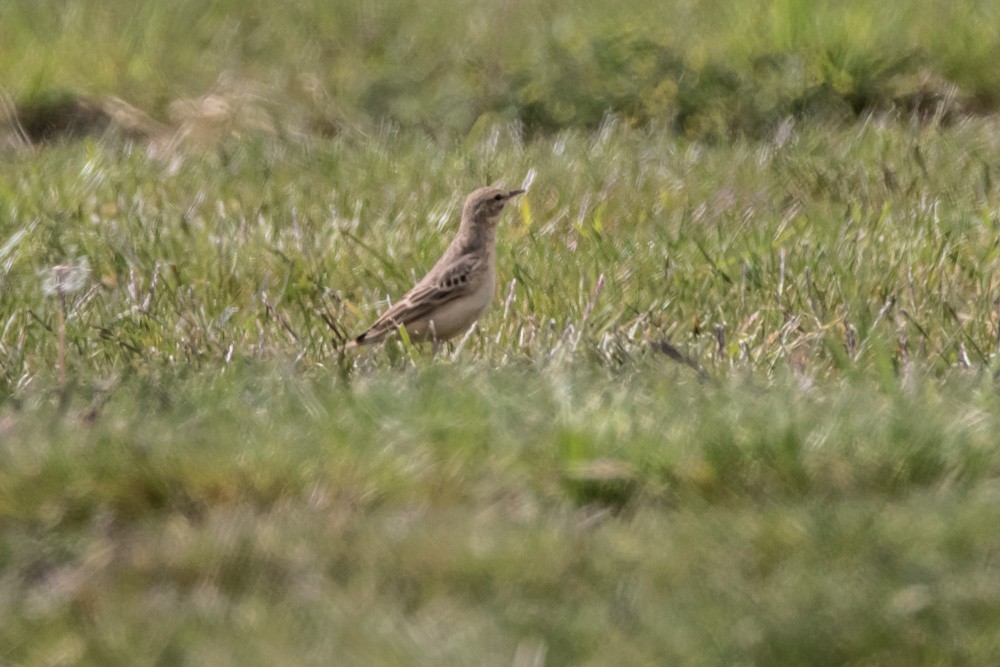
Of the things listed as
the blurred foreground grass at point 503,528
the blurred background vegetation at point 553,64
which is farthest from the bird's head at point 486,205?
the blurred background vegetation at point 553,64

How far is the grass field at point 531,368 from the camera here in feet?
12.0

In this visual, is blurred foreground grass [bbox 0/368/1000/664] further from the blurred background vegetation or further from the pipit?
the blurred background vegetation

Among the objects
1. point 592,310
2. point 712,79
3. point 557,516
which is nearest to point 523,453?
point 557,516

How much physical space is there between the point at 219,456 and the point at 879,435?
1.62 meters

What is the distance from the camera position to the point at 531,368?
17.9ft

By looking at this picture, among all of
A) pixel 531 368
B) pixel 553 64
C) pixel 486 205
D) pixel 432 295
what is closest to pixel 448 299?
pixel 432 295

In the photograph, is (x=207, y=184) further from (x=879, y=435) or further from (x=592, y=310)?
(x=879, y=435)

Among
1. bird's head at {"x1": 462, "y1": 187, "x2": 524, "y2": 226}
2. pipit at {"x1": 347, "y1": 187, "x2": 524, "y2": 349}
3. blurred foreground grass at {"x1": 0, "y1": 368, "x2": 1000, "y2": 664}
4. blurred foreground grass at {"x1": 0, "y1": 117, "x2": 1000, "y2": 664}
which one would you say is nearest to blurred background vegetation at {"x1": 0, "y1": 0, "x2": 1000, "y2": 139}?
blurred foreground grass at {"x1": 0, "y1": 117, "x2": 1000, "y2": 664}

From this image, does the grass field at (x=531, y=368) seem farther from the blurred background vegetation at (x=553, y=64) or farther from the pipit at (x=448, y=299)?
the pipit at (x=448, y=299)

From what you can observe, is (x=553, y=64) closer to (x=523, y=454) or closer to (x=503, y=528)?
(x=523, y=454)

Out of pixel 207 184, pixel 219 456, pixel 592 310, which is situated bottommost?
pixel 207 184

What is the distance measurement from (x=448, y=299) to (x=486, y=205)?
0.83m

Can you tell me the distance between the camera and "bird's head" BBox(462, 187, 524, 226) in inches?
285

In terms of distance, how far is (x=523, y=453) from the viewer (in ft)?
14.3
